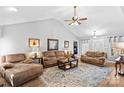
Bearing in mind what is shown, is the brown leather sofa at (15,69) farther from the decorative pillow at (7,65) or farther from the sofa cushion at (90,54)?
the sofa cushion at (90,54)

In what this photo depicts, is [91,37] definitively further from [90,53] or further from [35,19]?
[35,19]

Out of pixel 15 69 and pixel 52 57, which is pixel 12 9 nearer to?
pixel 15 69

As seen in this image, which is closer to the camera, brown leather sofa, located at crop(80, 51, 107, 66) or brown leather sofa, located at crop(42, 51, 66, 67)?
brown leather sofa, located at crop(80, 51, 107, 66)

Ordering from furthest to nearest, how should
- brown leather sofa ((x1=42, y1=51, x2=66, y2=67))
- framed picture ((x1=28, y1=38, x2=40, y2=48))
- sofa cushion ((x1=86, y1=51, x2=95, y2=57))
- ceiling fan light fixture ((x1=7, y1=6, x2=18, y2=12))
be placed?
brown leather sofa ((x1=42, y1=51, x2=66, y2=67)), sofa cushion ((x1=86, y1=51, x2=95, y2=57)), framed picture ((x1=28, y1=38, x2=40, y2=48)), ceiling fan light fixture ((x1=7, y1=6, x2=18, y2=12))

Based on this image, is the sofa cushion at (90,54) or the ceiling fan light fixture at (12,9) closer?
the ceiling fan light fixture at (12,9)

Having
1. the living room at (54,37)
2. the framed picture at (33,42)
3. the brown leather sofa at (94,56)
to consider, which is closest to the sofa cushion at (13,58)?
the living room at (54,37)

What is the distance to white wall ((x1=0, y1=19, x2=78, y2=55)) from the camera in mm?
1316

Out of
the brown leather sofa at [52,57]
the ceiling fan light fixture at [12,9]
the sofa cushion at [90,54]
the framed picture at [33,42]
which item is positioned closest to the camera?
the ceiling fan light fixture at [12,9]

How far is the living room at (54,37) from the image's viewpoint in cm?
130

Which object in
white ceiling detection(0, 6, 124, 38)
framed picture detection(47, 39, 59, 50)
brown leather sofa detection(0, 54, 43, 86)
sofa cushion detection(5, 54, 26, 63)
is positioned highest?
white ceiling detection(0, 6, 124, 38)

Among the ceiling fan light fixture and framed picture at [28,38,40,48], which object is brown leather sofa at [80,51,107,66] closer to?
framed picture at [28,38,40,48]

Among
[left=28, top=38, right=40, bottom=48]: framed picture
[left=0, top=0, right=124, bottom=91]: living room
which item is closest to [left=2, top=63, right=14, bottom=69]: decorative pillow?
[left=0, top=0, right=124, bottom=91]: living room

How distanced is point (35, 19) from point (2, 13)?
1.29 ft

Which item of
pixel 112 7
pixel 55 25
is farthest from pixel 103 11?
pixel 55 25
